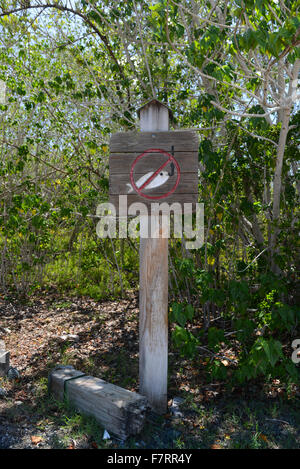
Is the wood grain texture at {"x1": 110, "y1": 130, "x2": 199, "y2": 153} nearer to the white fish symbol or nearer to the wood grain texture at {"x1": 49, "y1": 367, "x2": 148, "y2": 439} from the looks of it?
the white fish symbol

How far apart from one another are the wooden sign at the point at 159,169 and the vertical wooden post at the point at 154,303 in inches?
5.9

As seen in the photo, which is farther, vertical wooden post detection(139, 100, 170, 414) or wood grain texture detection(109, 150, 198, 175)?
vertical wooden post detection(139, 100, 170, 414)

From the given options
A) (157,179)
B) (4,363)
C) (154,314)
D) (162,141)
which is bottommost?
(4,363)

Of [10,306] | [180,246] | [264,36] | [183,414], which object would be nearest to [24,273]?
[10,306]

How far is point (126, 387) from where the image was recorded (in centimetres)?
328

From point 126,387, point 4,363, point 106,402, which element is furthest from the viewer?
point 4,363

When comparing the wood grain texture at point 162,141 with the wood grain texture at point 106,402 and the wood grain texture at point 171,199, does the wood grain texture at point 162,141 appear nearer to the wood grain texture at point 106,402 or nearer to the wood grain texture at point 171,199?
the wood grain texture at point 171,199

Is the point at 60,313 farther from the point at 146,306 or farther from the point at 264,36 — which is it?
the point at 264,36

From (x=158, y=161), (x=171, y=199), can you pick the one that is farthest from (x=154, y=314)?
(x=158, y=161)

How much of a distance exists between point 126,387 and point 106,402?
68cm

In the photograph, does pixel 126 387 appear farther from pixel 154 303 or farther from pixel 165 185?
pixel 165 185

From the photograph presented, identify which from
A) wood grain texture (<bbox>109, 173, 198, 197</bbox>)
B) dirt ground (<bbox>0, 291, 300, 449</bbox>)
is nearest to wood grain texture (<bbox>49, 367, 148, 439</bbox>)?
dirt ground (<bbox>0, 291, 300, 449</bbox>)

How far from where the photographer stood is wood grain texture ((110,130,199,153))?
104 inches

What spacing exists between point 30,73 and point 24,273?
2977 millimetres
